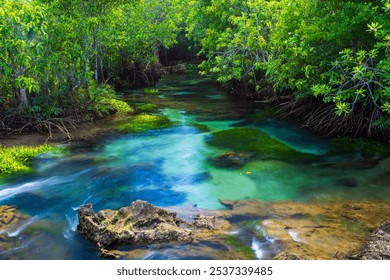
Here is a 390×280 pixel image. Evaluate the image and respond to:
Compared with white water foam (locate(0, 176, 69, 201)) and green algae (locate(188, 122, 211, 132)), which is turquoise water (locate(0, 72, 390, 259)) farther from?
green algae (locate(188, 122, 211, 132))

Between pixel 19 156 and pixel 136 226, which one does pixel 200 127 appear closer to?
pixel 19 156

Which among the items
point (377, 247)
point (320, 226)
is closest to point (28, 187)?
point (320, 226)

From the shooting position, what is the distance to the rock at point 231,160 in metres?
9.80

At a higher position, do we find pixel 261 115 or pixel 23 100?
pixel 23 100

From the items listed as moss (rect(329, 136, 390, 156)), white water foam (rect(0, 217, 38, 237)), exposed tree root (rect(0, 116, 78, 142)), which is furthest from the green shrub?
moss (rect(329, 136, 390, 156))

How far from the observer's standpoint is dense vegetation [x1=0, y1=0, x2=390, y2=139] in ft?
31.1

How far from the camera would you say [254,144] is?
11.7 metres

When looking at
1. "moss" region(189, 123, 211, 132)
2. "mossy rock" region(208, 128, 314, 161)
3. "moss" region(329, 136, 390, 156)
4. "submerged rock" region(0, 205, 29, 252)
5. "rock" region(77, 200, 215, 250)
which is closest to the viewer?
"rock" region(77, 200, 215, 250)

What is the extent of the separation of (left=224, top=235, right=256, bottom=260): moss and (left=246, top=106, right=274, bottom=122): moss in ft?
31.7

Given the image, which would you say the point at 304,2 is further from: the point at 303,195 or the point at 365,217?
the point at 365,217

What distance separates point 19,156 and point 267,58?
10507 millimetres
